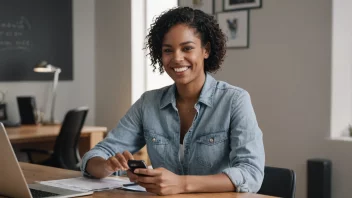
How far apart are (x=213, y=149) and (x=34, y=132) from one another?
2689 mm

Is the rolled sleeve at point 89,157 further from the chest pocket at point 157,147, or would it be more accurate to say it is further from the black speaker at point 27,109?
the black speaker at point 27,109

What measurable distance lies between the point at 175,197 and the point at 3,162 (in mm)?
562

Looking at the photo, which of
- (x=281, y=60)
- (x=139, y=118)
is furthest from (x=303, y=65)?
(x=139, y=118)

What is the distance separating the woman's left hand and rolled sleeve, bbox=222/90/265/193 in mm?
179

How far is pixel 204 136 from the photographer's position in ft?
7.16

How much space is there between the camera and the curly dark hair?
7.43ft

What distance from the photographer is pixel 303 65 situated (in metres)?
4.23

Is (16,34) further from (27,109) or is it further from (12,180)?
(12,180)

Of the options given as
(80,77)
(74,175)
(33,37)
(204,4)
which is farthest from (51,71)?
(74,175)

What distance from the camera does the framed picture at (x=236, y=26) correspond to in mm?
4551

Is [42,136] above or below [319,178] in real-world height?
above

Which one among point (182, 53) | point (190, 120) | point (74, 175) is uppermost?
point (182, 53)

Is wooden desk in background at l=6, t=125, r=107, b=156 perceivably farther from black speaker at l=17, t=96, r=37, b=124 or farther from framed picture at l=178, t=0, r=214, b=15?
framed picture at l=178, t=0, r=214, b=15

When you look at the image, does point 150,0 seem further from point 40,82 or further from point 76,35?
point 40,82
